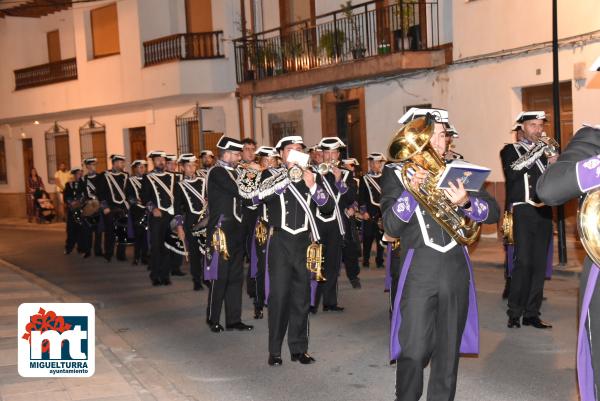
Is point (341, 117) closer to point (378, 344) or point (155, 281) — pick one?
point (155, 281)

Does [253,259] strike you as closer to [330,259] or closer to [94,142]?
[330,259]

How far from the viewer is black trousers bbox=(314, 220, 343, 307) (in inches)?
428

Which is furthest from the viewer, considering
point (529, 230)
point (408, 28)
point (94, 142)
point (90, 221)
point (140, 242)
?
point (94, 142)

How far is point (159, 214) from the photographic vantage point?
14.2 m

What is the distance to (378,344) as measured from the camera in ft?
29.2

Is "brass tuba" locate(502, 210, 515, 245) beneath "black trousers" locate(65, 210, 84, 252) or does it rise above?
above

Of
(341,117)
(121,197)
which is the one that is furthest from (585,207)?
(341,117)

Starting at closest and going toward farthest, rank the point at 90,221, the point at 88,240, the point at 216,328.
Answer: the point at 216,328
the point at 90,221
the point at 88,240

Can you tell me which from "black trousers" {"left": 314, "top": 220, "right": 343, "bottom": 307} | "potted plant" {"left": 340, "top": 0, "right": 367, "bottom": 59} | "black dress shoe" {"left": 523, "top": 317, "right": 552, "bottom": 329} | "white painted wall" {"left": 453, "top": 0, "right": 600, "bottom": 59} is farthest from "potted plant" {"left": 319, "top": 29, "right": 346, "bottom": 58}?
"black dress shoe" {"left": 523, "top": 317, "right": 552, "bottom": 329}

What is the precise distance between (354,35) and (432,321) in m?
16.7

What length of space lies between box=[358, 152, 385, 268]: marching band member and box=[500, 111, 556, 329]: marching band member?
5180 mm

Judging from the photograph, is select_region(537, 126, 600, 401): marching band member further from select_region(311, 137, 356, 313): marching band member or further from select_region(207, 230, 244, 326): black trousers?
select_region(311, 137, 356, 313): marching band member

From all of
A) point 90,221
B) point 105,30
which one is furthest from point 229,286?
point 105,30

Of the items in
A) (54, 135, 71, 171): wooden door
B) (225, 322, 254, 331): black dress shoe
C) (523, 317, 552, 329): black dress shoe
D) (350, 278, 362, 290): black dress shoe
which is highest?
(54, 135, 71, 171): wooden door
